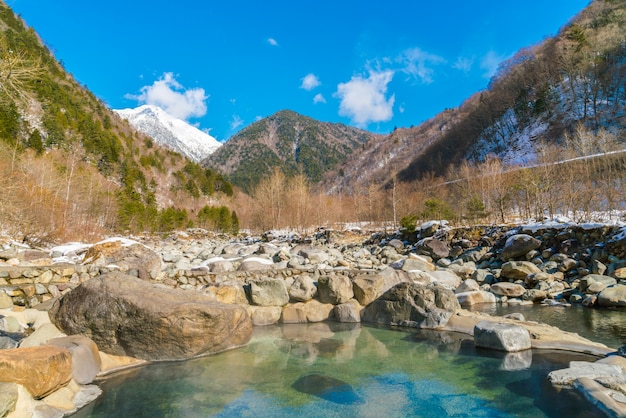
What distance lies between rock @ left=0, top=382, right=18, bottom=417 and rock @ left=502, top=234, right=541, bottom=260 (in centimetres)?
1661

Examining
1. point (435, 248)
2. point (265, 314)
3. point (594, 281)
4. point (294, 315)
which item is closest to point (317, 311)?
point (294, 315)

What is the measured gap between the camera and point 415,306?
816 centimetres

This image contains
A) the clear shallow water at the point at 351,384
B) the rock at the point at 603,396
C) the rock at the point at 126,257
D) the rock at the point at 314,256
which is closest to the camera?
the rock at the point at 603,396

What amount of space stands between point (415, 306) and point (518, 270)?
6636 millimetres

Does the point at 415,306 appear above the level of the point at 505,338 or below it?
above

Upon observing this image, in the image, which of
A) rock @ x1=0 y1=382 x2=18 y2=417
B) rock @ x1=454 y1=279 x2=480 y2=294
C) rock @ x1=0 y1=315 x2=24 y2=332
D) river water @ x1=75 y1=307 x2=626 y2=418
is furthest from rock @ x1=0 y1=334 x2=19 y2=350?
rock @ x1=454 y1=279 x2=480 y2=294

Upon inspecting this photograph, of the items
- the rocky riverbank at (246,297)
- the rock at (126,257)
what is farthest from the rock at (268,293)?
the rock at (126,257)

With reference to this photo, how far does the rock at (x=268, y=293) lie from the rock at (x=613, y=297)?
8105 millimetres

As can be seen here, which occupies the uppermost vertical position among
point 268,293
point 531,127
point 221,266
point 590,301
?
point 531,127

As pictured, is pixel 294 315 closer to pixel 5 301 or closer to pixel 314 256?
pixel 5 301

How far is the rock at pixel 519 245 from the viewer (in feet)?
49.7

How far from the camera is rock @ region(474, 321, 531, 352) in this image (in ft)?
19.9

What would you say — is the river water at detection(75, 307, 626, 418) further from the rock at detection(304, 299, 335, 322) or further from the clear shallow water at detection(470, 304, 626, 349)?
the clear shallow water at detection(470, 304, 626, 349)

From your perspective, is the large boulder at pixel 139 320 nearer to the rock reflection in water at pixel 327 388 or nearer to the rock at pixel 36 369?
the rock at pixel 36 369
